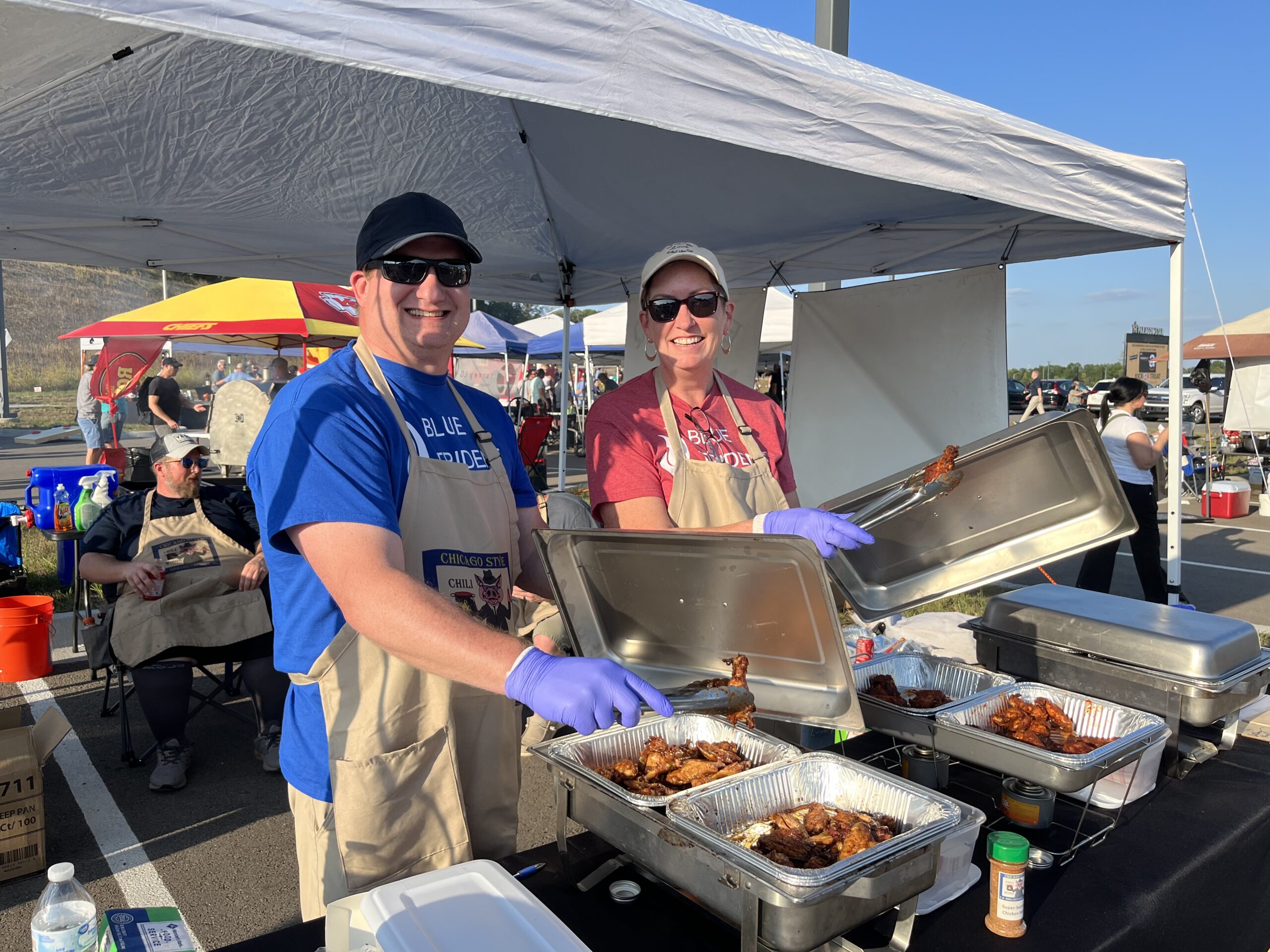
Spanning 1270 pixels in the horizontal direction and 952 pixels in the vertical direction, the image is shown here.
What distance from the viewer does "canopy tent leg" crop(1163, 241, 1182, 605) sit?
3.98 meters

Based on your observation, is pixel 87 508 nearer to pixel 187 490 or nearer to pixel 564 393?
pixel 187 490

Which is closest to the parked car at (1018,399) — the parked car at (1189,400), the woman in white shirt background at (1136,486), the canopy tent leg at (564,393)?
the parked car at (1189,400)

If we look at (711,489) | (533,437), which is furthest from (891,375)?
(533,437)

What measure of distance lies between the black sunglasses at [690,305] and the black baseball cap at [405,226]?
65 centimetres

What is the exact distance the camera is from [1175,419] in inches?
164

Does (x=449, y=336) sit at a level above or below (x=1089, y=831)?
above

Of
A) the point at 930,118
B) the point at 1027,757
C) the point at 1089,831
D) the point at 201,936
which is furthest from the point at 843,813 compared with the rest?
the point at 201,936

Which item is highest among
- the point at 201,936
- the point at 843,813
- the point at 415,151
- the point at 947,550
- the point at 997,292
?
the point at 415,151

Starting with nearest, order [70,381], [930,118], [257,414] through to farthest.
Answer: [930,118] < [257,414] < [70,381]

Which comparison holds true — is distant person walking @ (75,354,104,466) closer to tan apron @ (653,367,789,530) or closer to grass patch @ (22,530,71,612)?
grass patch @ (22,530,71,612)

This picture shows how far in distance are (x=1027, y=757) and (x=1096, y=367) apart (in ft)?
188

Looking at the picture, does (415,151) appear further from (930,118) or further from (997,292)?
(997,292)

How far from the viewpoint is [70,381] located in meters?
31.6

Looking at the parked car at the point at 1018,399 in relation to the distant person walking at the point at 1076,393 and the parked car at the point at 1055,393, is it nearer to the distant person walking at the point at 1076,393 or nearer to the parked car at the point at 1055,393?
the parked car at the point at 1055,393
